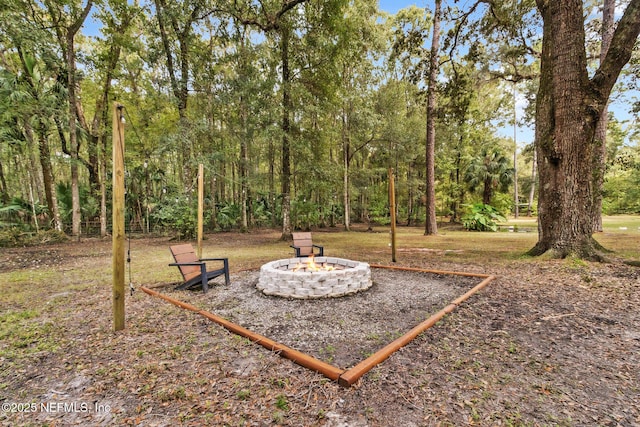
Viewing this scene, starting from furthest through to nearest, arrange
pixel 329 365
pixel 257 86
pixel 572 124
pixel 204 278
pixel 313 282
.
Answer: pixel 257 86 < pixel 572 124 < pixel 204 278 < pixel 313 282 < pixel 329 365

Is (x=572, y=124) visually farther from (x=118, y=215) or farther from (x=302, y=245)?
(x=118, y=215)

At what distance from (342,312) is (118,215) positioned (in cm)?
302

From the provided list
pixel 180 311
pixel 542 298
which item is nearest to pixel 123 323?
pixel 180 311

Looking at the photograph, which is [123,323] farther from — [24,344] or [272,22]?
[272,22]

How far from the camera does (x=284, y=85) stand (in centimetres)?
1127

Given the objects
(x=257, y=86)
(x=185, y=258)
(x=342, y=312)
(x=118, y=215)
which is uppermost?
(x=257, y=86)

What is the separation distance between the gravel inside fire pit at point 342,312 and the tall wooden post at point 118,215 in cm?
118

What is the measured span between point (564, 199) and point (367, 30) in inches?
577

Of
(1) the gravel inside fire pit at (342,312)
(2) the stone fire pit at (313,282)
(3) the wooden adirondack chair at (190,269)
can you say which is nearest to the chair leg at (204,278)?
(3) the wooden adirondack chair at (190,269)

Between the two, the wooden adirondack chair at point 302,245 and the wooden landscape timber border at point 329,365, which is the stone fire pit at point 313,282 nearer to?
the wooden landscape timber border at point 329,365

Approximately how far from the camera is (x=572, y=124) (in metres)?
5.82

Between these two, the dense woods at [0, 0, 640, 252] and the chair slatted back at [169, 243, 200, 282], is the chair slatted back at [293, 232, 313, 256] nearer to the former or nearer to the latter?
the chair slatted back at [169, 243, 200, 282]

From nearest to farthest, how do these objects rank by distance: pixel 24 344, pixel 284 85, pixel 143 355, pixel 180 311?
pixel 143 355 < pixel 24 344 < pixel 180 311 < pixel 284 85

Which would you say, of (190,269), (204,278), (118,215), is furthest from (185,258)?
(118,215)
